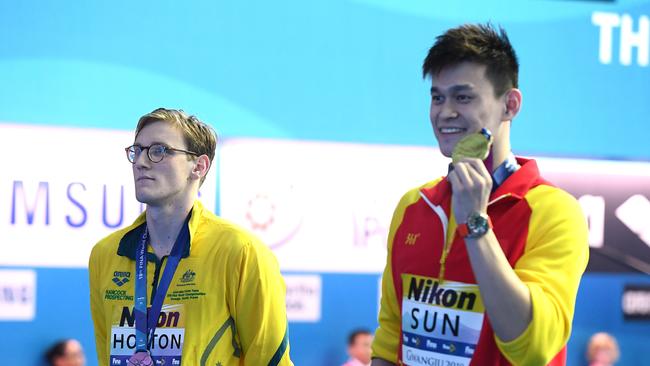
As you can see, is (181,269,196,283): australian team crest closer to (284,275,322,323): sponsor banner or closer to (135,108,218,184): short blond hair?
(135,108,218,184): short blond hair

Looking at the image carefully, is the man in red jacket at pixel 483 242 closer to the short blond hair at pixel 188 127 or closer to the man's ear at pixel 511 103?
the man's ear at pixel 511 103

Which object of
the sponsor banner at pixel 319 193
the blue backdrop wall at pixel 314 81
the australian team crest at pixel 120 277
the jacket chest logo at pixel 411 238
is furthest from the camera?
the sponsor banner at pixel 319 193

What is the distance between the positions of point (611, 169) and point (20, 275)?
3.77 meters

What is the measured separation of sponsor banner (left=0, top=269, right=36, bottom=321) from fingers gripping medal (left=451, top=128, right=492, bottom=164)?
3.80 m

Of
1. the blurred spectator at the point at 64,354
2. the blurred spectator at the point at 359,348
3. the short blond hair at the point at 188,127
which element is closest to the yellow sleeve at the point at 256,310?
the short blond hair at the point at 188,127

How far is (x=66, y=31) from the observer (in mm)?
5324

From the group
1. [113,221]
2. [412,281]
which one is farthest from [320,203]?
[412,281]

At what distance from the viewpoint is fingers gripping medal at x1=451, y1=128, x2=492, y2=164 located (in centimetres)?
189

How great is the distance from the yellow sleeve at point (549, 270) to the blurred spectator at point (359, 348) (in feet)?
12.2

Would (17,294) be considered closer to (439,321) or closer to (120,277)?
(120,277)

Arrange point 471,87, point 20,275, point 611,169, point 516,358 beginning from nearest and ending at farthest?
1. point 516,358
2. point 471,87
3. point 20,275
4. point 611,169

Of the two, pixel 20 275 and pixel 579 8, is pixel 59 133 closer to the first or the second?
pixel 20 275

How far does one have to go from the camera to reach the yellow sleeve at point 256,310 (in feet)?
9.25

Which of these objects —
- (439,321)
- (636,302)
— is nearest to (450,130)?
(439,321)
